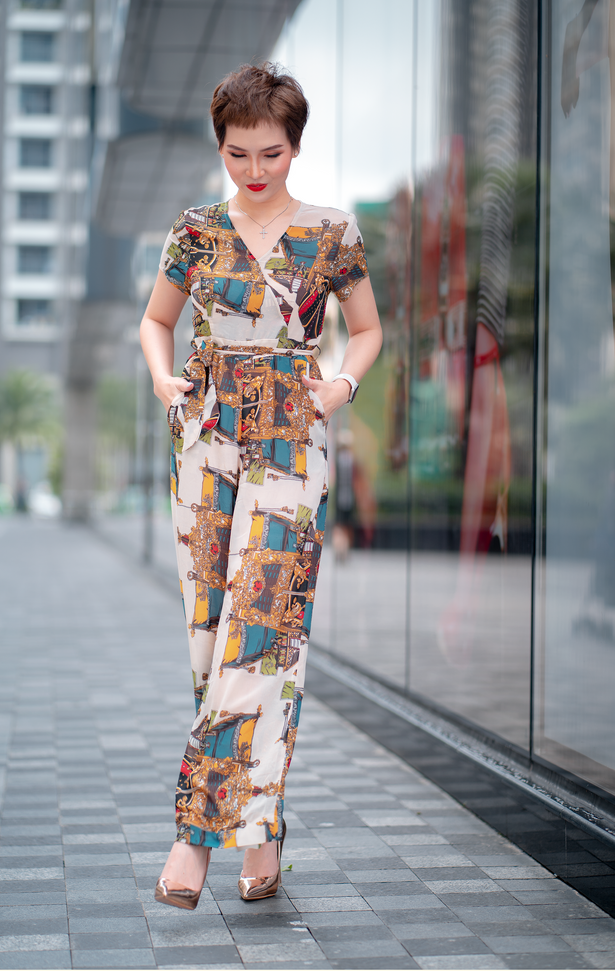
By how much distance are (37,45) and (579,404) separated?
8106 centimetres

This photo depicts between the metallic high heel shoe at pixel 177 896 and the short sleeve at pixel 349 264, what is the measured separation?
1.43 m

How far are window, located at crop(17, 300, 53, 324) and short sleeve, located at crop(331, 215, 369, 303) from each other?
7597cm

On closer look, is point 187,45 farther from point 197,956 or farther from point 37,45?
point 37,45

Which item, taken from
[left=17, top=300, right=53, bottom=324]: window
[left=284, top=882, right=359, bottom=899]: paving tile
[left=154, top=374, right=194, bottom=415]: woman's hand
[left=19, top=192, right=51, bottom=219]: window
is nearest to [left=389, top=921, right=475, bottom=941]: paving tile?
[left=284, top=882, right=359, bottom=899]: paving tile

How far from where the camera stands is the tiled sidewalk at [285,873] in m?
2.46

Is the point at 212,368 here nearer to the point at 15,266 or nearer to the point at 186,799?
the point at 186,799

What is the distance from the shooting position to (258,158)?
2615 mm

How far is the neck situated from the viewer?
2709mm

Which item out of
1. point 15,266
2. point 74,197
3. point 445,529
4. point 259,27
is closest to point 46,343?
point 15,266

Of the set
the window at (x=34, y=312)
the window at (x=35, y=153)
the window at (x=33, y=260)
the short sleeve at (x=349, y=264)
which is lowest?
the short sleeve at (x=349, y=264)

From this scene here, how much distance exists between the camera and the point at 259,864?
278cm

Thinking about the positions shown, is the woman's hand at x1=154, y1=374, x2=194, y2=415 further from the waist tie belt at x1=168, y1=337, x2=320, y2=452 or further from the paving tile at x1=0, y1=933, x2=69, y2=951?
the paving tile at x1=0, y1=933, x2=69, y2=951

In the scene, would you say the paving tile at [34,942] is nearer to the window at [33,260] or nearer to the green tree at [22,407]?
the green tree at [22,407]

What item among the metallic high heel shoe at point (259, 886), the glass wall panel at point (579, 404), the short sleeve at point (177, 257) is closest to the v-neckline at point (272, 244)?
the short sleeve at point (177, 257)
